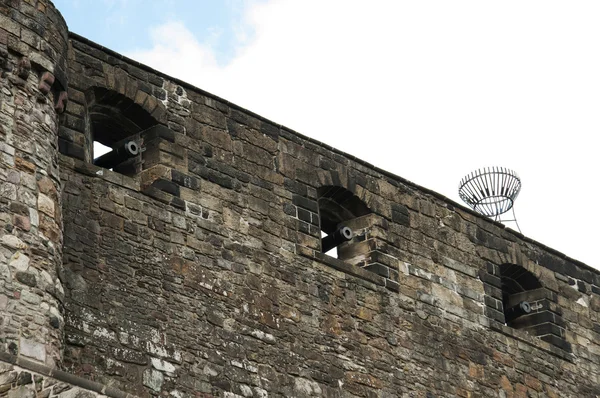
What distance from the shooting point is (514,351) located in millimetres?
16672

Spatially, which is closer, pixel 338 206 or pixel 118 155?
pixel 118 155

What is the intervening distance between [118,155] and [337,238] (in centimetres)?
276

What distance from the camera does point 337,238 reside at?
16188mm

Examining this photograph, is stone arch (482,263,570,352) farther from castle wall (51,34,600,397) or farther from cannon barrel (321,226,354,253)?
cannon barrel (321,226,354,253)

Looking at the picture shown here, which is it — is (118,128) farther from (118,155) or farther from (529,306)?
(529,306)

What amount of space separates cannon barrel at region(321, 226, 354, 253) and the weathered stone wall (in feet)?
13.2

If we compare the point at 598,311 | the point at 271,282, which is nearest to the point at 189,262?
the point at 271,282

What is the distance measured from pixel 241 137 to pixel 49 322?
4146 mm

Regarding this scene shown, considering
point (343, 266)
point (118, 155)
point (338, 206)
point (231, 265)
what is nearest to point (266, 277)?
point (231, 265)

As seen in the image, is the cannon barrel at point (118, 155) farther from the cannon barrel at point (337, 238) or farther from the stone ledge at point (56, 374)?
the stone ledge at point (56, 374)

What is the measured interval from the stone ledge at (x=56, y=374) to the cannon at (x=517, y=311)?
25.1 ft

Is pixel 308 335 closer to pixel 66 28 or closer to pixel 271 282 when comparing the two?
pixel 271 282

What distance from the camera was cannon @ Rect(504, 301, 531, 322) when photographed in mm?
17625

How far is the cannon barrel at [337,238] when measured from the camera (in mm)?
16125
